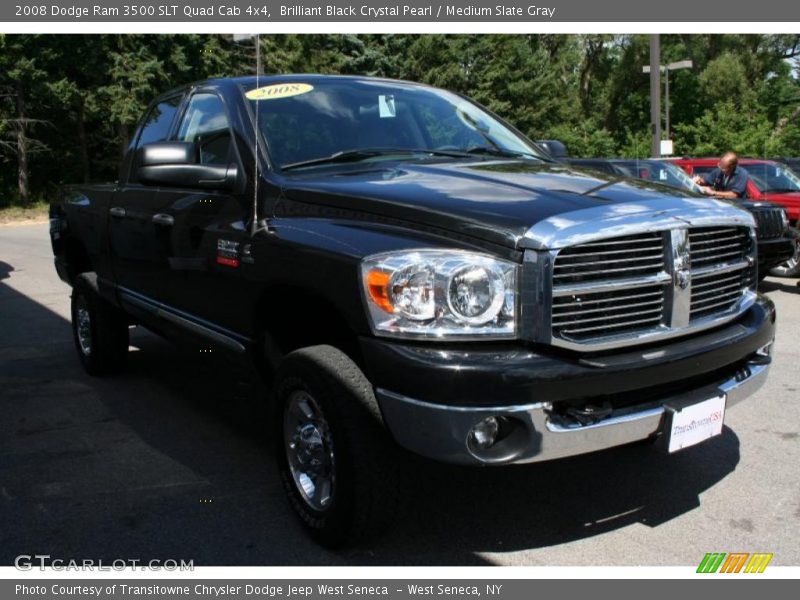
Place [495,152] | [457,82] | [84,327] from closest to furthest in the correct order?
[495,152] < [84,327] < [457,82]

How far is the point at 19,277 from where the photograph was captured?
462 inches

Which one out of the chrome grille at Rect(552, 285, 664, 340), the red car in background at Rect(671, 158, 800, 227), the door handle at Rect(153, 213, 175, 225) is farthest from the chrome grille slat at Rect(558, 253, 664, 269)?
the red car in background at Rect(671, 158, 800, 227)

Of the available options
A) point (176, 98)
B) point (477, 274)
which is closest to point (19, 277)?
point (176, 98)

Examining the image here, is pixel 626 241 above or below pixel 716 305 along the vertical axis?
above

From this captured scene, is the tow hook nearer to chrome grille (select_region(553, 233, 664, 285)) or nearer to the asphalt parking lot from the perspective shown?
chrome grille (select_region(553, 233, 664, 285))

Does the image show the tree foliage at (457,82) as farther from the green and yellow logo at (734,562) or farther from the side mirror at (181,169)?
the green and yellow logo at (734,562)

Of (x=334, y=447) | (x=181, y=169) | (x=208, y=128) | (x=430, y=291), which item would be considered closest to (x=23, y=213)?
(x=208, y=128)

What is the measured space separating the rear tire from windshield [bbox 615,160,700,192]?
7.37 m

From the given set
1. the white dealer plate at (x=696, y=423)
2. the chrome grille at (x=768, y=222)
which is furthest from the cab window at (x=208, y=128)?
the chrome grille at (x=768, y=222)

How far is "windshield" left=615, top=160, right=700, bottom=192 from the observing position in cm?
1085

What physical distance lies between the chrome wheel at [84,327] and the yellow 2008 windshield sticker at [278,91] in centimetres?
258

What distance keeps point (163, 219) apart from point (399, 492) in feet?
7.24

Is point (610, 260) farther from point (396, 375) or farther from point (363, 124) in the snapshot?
point (363, 124)

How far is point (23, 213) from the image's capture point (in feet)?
Answer: 102
